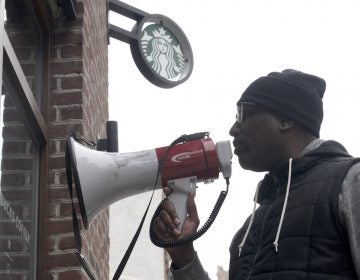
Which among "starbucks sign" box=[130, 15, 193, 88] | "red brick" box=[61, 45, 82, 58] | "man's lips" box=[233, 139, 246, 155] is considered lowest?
"man's lips" box=[233, 139, 246, 155]

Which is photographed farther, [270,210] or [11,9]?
[11,9]

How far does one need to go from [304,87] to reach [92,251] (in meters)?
1.87

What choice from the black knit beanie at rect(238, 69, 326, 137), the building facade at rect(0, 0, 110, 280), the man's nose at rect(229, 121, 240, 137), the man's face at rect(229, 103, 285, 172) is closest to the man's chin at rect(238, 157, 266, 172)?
the man's face at rect(229, 103, 285, 172)

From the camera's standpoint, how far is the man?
250cm

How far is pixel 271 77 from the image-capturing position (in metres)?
3.10

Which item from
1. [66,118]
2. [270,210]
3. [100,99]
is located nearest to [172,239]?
[270,210]

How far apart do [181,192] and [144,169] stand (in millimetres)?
186

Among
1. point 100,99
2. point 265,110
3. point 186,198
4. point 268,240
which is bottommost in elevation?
point 268,240

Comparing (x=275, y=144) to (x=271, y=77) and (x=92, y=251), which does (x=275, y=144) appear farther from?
(x=92, y=251)

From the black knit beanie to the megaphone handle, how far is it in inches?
14.9

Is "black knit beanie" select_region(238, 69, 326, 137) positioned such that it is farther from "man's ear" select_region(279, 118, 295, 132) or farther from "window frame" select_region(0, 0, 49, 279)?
"window frame" select_region(0, 0, 49, 279)

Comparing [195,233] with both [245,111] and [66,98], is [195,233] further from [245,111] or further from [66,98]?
[66,98]

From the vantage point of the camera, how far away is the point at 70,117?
428cm

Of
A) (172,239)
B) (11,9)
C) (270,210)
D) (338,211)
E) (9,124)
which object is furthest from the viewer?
(11,9)
